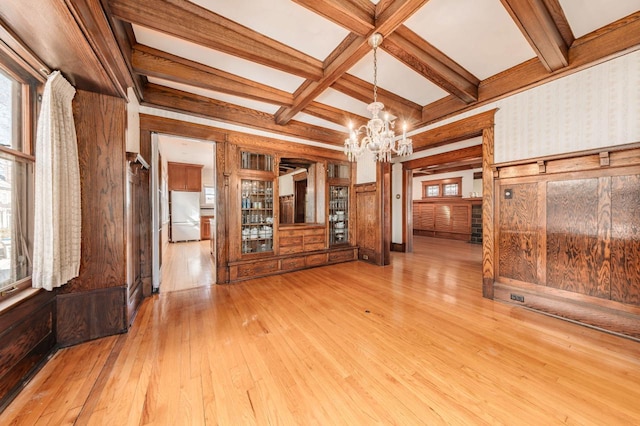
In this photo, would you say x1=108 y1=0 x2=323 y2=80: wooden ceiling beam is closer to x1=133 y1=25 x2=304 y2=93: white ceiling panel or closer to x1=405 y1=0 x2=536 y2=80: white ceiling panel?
x1=133 y1=25 x2=304 y2=93: white ceiling panel

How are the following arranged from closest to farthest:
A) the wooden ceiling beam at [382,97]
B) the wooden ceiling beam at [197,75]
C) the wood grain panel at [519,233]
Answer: the wooden ceiling beam at [197,75], the wood grain panel at [519,233], the wooden ceiling beam at [382,97]

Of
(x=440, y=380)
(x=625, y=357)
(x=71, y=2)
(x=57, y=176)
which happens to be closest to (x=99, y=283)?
(x=57, y=176)

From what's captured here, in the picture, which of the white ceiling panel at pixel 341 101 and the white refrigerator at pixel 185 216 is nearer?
the white ceiling panel at pixel 341 101

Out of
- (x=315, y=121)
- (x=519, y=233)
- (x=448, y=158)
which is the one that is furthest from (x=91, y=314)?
(x=448, y=158)

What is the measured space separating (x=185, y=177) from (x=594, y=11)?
387 inches

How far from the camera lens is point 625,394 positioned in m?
1.53

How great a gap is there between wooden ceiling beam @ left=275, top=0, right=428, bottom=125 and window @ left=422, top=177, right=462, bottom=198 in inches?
288

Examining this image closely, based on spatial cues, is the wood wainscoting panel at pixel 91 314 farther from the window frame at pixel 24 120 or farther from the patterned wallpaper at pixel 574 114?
the patterned wallpaper at pixel 574 114

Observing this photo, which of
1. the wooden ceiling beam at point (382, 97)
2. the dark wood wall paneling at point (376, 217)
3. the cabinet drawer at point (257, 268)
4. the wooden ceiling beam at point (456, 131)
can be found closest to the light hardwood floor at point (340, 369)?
the cabinet drawer at point (257, 268)

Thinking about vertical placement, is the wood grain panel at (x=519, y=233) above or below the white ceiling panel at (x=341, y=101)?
below

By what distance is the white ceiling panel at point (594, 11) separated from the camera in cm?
199

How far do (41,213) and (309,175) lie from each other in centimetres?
427

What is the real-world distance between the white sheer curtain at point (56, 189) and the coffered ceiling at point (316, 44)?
288 millimetres

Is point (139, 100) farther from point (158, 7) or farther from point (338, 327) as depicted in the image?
point (338, 327)
